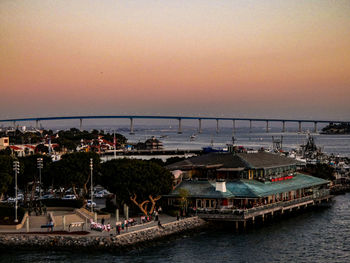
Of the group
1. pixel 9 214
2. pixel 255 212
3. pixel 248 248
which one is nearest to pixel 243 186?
pixel 255 212

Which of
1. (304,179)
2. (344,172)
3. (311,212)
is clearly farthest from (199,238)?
(344,172)

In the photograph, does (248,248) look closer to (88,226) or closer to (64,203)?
(88,226)

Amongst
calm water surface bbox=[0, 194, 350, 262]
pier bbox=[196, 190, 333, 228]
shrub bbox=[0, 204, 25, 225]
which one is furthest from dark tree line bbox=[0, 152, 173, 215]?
calm water surface bbox=[0, 194, 350, 262]

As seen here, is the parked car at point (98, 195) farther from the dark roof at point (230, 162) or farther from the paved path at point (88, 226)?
the paved path at point (88, 226)

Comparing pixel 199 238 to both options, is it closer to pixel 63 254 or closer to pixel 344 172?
pixel 63 254

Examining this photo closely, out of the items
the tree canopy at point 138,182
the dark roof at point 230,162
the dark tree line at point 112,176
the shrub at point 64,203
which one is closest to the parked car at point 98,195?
the dark tree line at point 112,176
